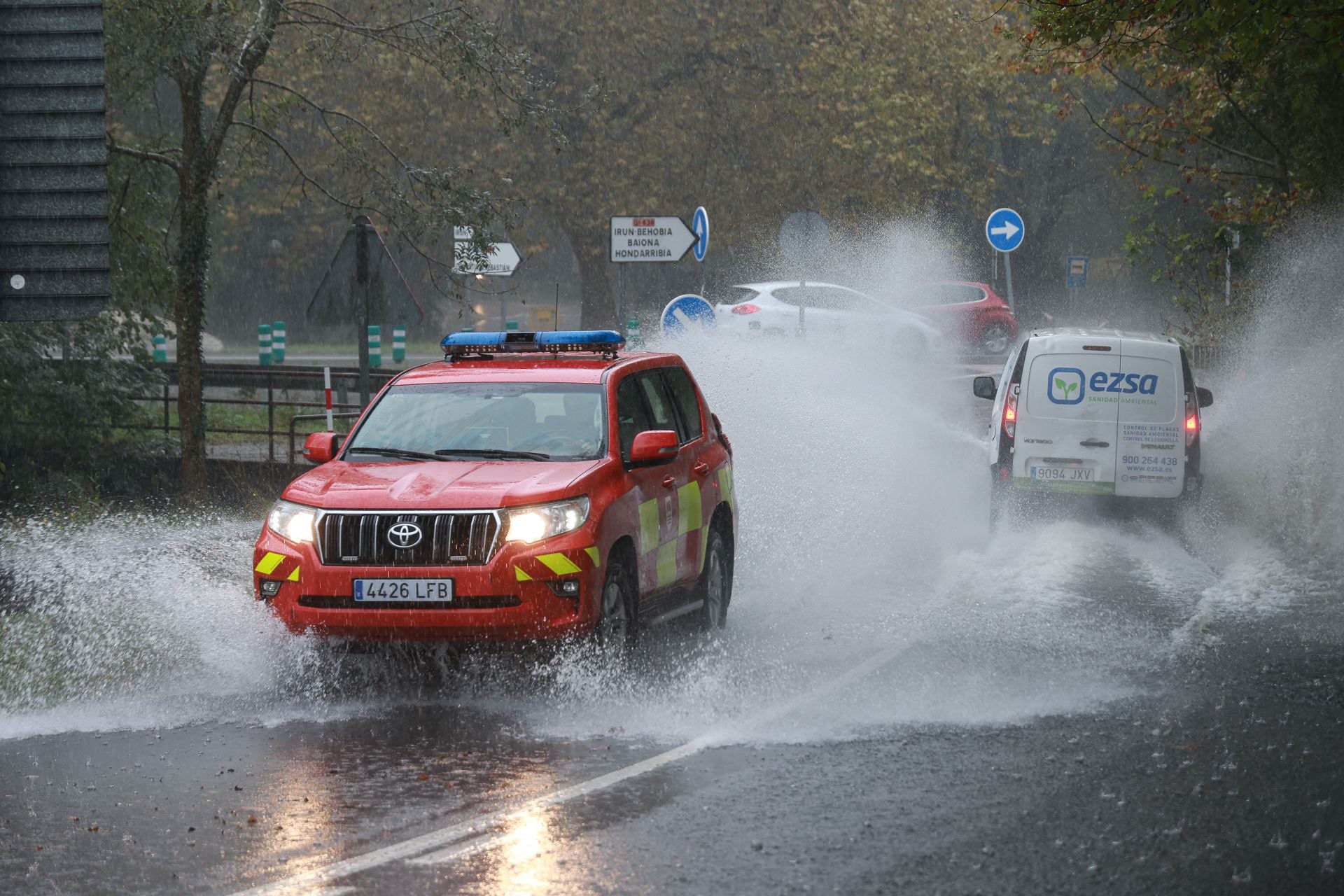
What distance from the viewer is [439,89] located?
36.8 m

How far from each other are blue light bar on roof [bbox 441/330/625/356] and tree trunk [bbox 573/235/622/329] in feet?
93.4

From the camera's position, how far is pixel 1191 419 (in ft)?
50.9

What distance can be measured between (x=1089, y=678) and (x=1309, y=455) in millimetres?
12216

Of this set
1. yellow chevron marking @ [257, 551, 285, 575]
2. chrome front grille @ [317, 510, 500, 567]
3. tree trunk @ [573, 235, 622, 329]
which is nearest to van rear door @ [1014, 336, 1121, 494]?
chrome front grille @ [317, 510, 500, 567]

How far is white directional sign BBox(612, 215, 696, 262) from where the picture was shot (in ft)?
72.2

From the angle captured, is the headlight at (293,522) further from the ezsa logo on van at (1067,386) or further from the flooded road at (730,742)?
the ezsa logo on van at (1067,386)

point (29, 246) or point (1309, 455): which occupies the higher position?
point (29, 246)

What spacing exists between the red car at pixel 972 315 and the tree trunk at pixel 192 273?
23858mm

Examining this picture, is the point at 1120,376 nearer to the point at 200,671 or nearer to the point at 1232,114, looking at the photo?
the point at 1232,114

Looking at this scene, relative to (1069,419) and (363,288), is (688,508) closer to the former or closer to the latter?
(1069,419)

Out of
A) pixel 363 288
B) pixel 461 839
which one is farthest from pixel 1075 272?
pixel 461 839

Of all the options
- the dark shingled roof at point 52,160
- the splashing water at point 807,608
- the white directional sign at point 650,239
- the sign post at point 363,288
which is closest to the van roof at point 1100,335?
the splashing water at point 807,608

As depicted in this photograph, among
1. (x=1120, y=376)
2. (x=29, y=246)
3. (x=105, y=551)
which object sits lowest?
(x=105, y=551)

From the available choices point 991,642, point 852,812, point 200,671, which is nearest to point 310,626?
point 200,671
